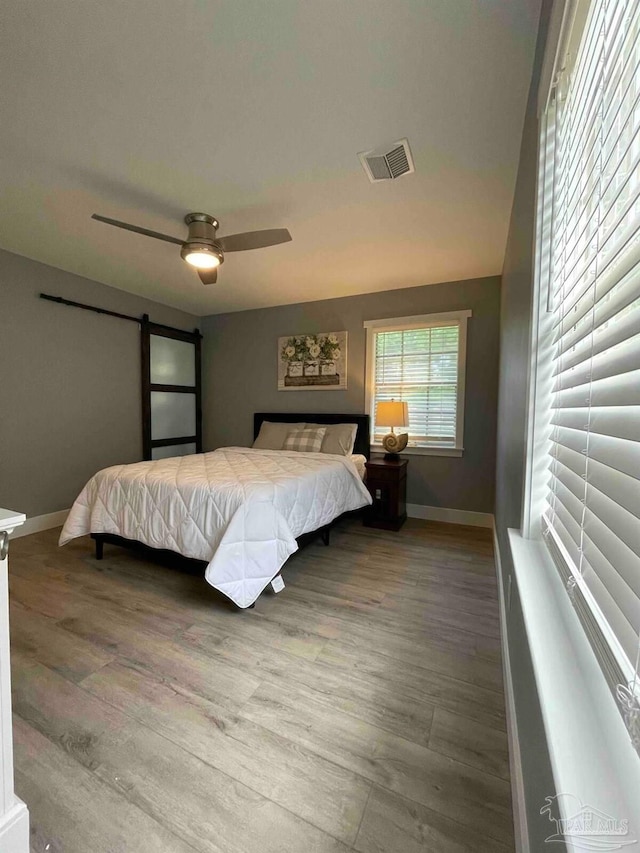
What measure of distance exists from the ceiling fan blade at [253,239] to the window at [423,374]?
1985 millimetres

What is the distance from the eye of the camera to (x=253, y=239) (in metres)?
2.32

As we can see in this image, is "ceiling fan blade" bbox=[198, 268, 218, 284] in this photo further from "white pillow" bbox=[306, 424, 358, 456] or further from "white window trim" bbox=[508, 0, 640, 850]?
"white window trim" bbox=[508, 0, 640, 850]

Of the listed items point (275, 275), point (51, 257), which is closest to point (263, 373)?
point (275, 275)

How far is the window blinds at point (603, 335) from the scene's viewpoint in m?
0.54

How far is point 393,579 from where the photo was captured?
8.12ft

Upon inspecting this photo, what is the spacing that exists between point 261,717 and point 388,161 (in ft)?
8.92

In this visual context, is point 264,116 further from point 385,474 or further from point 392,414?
point 385,474

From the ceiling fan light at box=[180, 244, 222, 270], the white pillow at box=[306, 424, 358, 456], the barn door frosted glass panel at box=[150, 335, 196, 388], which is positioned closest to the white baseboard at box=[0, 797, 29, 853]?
the ceiling fan light at box=[180, 244, 222, 270]

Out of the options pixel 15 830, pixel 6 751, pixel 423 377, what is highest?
pixel 423 377

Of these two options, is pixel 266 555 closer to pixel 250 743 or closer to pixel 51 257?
pixel 250 743

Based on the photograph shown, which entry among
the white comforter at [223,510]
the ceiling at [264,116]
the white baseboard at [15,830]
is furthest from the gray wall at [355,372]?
the white baseboard at [15,830]

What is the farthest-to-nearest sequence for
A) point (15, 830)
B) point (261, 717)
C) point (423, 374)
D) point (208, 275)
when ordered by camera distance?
point (423, 374) < point (208, 275) < point (261, 717) < point (15, 830)

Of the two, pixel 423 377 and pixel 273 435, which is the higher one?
pixel 423 377

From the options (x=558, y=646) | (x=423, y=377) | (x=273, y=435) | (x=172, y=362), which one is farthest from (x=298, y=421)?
(x=558, y=646)
